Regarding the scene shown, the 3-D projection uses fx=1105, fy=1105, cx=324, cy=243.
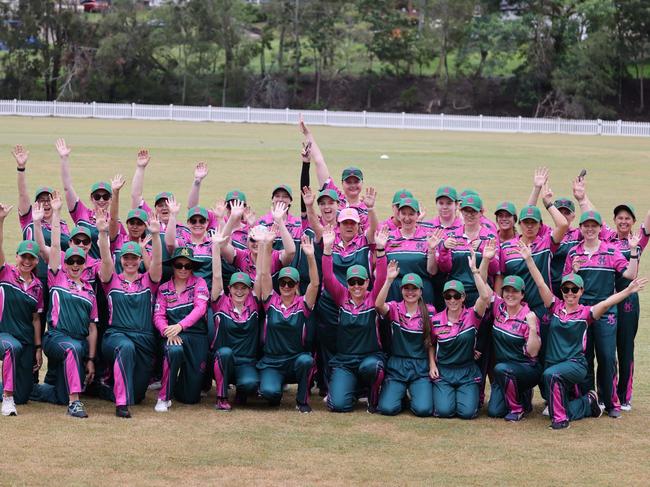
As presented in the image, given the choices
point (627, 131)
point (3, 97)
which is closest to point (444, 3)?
point (627, 131)

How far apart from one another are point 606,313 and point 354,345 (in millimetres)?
2087

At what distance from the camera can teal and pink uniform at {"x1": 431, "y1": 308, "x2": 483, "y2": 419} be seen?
894 cm

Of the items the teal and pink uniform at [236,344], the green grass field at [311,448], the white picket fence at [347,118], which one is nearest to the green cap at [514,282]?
the green grass field at [311,448]

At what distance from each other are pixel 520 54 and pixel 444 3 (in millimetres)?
5725

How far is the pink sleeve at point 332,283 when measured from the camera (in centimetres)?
903

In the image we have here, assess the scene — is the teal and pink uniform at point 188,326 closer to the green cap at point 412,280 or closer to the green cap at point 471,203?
the green cap at point 412,280

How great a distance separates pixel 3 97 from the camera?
66375 mm

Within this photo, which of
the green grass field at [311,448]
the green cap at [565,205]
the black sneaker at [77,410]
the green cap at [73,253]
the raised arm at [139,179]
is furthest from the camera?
the raised arm at [139,179]

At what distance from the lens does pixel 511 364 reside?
352 inches

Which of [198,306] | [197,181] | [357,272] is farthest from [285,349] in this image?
[197,181]

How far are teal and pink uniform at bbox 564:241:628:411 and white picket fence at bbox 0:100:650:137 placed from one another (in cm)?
4133

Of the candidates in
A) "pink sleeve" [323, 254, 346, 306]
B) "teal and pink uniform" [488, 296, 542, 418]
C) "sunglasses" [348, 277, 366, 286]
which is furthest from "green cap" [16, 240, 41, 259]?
"teal and pink uniform" [488, 296, 542, 418]

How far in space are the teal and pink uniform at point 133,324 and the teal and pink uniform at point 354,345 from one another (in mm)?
1494

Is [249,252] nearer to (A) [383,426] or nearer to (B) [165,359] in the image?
(B) [165,359]
